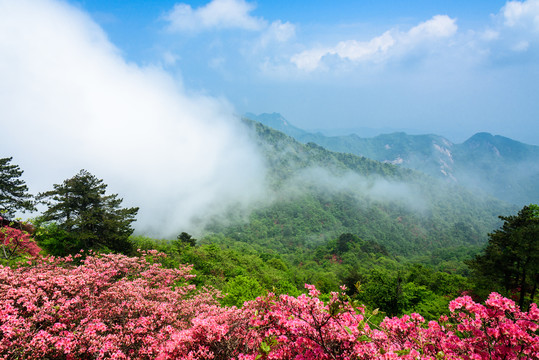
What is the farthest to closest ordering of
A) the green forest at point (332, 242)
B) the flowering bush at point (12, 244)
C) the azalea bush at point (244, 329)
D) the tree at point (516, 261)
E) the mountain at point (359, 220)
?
the mountain at point (359, 220) < the green forest at point (332, 242) < the tree at point (516, 261) < the flowering bush at point (12, 244) < the azalea bush at point (244, 329)

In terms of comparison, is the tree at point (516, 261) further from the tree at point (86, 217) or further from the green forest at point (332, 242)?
the tree at point (86, 217)

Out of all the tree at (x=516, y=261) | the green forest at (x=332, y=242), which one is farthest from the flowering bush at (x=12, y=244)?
the tree at (x=516, y=261)

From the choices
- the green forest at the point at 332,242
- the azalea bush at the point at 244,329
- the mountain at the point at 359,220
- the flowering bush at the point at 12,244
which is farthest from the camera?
the mountain at the point at 359,220

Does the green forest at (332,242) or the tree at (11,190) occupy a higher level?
the tree at (11,190)

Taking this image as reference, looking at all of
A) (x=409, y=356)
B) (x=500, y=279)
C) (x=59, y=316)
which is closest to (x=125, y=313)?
(x=59, y=316)

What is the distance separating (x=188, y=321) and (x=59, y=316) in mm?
3248

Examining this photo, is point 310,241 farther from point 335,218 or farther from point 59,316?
point 59,316

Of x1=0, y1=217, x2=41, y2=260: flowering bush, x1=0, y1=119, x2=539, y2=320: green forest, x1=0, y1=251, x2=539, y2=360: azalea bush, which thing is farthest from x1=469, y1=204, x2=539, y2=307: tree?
x1=0, y1=217, x2=41, y2=260: flowering bush

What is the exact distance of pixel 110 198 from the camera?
22359mm

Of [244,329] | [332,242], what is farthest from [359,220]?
[244,329]

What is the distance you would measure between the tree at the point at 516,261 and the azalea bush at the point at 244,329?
51.4 feet

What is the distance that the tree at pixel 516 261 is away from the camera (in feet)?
54.0

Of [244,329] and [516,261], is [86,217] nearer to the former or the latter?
[244,329]

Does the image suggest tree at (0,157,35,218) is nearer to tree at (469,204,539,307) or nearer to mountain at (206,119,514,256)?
tree at (469,204,539,307)
